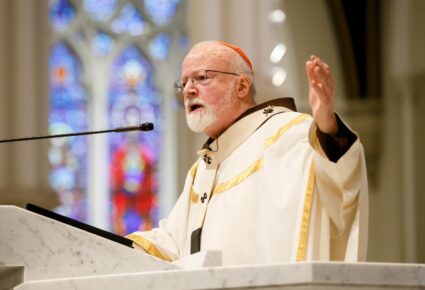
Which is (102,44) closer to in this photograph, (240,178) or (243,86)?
(243,86)

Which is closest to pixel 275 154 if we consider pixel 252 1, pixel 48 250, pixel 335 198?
pixel 335 198

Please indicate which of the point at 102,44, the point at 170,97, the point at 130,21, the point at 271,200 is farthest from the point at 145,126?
the point at 130,21

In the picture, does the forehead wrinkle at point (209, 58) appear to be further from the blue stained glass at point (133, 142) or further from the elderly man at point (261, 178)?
the blue stained glass at point (133, 142)

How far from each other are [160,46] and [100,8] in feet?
3.19

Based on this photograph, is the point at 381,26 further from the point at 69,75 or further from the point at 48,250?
the point at 48,250

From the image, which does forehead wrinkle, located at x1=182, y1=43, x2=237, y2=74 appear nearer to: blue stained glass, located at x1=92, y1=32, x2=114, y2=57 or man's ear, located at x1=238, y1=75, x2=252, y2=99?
man's ear, located at x1=238, y1=75, x2=252, y2=99

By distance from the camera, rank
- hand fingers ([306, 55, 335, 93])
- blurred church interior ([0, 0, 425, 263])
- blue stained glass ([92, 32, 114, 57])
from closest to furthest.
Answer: hand fingers ([306, 55, 335, 93]) → blurred church interior ([0, 0, 425, 263]) → blue stained glass ([92, 32, 114, 57])

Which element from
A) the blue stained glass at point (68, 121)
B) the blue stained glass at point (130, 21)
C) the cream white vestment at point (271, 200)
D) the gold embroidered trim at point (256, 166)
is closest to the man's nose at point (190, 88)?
the cream white vestment at point (271, 200)

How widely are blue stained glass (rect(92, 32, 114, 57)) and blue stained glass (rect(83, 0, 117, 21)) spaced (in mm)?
245

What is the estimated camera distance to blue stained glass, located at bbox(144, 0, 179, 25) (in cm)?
1595

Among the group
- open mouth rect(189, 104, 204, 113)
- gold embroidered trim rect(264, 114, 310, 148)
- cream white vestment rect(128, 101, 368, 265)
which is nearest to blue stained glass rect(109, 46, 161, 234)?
cream white vestment rect(128, 101, 368, 265)

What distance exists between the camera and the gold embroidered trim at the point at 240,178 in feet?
15.5

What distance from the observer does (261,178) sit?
15.2ft

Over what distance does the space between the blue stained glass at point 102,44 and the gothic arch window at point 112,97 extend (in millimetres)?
14
